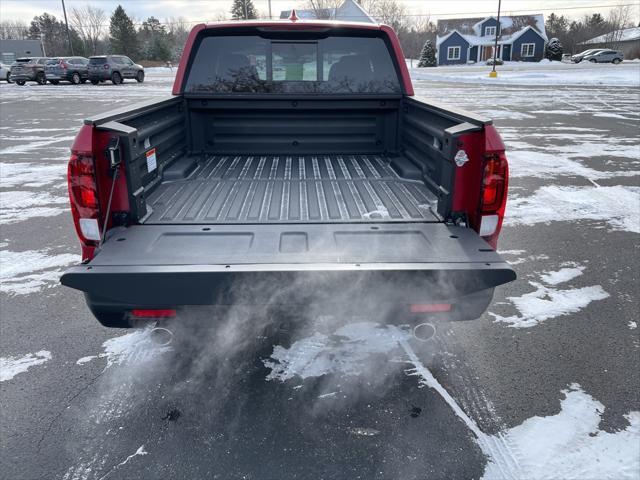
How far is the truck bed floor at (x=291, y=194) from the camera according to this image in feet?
10.2

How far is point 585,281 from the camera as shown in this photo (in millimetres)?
4367

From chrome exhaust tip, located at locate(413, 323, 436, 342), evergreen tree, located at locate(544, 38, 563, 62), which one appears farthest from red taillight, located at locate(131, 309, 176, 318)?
evergreen tree, located at locate(544, 38, 563, 62)

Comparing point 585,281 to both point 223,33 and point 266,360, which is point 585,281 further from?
point 223,33

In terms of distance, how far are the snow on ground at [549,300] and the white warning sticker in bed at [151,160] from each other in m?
2.83

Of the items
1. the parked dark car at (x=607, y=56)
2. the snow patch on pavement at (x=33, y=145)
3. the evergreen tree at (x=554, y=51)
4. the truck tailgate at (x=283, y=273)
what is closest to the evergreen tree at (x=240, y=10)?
the evergreen tree at (x=554, y=51)

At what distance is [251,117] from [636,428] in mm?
3773

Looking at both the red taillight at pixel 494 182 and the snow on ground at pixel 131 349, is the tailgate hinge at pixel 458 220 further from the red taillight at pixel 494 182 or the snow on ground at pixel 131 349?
the snow on ground at pixel 131 349

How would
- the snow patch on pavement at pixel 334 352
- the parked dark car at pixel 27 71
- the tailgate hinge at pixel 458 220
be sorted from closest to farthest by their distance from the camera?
the tailgate hinge at pixel 458 220 → the snow patch on pavement at pixel 334 352 → the parked dark car at pixel 27 71

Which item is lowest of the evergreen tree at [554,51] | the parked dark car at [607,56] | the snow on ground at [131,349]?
the snow on ground at [131,349]

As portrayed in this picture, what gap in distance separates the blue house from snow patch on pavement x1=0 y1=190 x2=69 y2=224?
7186cm

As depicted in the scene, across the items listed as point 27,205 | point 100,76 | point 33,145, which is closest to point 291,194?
point 27,205

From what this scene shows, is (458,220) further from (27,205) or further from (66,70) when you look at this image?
(66,70)

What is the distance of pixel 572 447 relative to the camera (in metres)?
2.50

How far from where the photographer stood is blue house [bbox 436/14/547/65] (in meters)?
68.1
